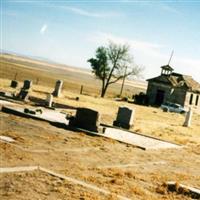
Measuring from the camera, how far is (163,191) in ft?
33.9

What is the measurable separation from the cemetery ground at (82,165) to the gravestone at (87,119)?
102 centimetres

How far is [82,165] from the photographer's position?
12055 millimetres

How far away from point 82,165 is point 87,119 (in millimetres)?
8005

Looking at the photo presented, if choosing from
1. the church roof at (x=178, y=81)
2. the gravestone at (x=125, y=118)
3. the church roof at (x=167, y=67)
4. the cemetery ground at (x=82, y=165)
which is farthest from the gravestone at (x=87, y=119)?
the church roof at (x=167, y=67)

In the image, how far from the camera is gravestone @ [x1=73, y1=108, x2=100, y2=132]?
19.8m

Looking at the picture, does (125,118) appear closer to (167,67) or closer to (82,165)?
(82,165)

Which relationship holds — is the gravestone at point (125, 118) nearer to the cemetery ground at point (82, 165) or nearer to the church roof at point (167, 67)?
the cemetery ground at point (82, 165)

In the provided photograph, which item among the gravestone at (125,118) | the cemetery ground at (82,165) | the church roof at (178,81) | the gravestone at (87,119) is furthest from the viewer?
the church roof at (178,81)

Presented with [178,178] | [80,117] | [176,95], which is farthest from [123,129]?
[176,95]

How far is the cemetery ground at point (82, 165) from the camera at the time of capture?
912 centimetres

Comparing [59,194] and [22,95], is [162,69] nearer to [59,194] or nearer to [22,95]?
[22,95]

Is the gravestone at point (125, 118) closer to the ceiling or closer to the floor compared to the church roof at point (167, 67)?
closer to the floor

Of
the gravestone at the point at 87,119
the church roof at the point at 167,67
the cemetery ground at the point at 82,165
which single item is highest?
the church roof at the point at 167,67

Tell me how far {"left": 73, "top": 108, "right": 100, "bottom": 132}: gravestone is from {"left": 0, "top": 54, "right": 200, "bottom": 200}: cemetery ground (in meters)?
1.02
